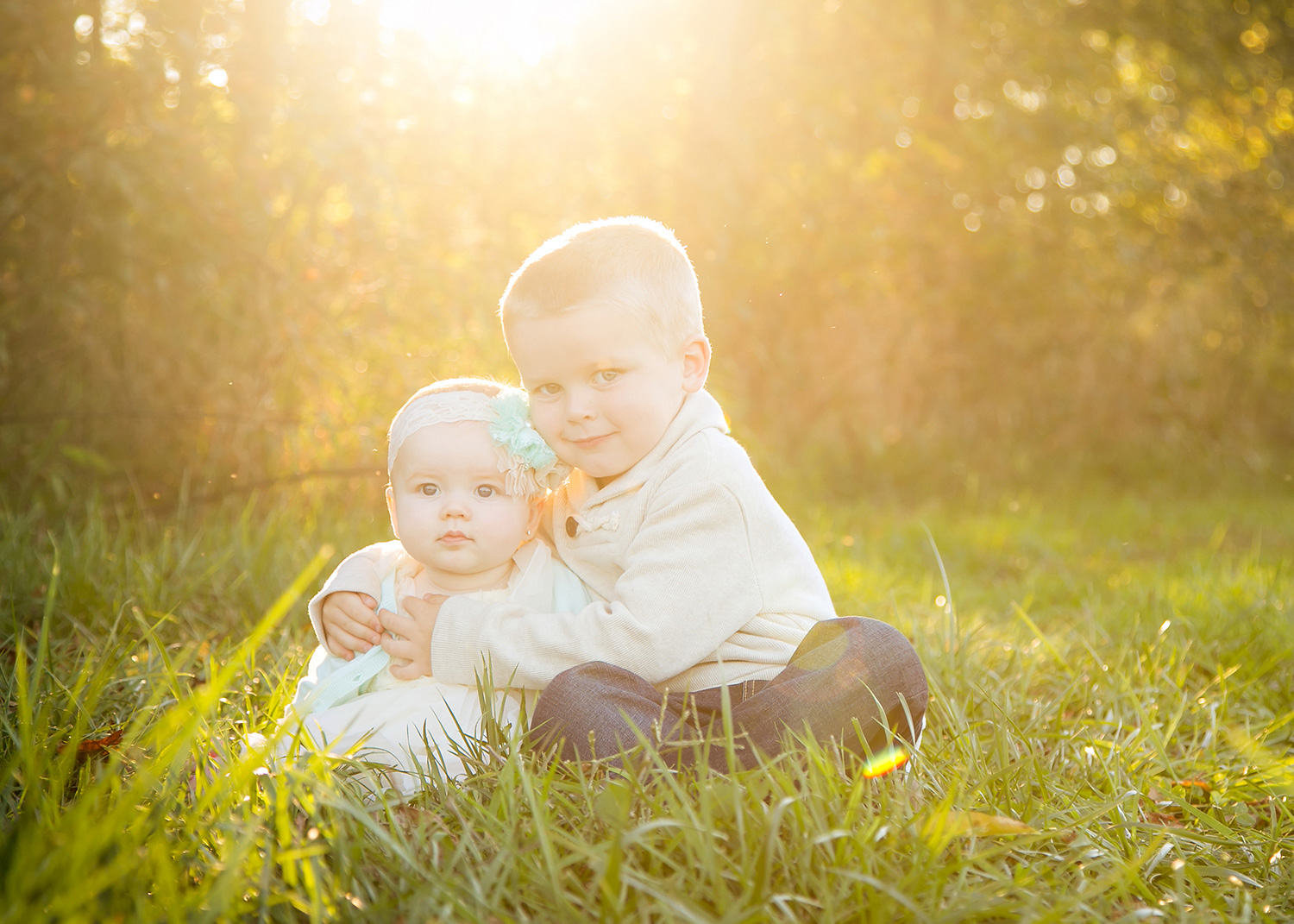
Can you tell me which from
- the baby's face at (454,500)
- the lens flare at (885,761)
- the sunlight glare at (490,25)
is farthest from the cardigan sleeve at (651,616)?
the sunlight glare at (490,25)

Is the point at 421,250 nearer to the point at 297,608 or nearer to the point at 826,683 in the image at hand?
the point at 297,608

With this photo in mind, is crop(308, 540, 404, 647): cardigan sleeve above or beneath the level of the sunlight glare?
beneath

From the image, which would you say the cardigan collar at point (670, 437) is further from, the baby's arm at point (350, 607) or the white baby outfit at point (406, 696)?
the baby's arm at point (350, 607)

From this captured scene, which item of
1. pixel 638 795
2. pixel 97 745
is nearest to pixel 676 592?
pixel 638 795

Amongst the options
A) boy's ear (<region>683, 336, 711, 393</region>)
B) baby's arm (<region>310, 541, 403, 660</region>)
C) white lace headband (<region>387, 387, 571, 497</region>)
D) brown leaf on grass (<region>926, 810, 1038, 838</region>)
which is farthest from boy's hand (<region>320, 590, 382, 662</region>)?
brown leaf on grass (<region>926, 810, 1038, 838</region>)

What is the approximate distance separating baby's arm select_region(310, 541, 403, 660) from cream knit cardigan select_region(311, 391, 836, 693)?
184mm

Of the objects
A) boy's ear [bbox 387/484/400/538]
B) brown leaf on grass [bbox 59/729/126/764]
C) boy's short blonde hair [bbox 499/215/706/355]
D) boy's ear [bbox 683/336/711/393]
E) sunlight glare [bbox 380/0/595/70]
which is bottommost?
brown leaf on grass [bbox 59/729/126/764]

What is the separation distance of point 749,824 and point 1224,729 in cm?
153

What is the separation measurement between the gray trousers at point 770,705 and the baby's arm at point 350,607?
1.44 feet

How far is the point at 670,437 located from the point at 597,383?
0.19 metres

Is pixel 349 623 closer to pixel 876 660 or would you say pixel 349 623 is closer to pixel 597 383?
pixel 597 383

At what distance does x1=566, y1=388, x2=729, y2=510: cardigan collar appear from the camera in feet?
6.55

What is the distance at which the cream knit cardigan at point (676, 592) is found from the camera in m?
1.84

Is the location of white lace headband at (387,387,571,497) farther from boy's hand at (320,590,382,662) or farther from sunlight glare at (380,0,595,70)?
sunlight glare at (380,0,595,70)
